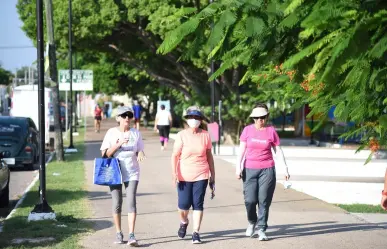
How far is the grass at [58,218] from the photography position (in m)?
10.5

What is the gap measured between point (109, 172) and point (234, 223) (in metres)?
2.88

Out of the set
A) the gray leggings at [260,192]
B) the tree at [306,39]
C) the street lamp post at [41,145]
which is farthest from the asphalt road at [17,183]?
the tree at [306,39]

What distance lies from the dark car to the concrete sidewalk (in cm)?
658

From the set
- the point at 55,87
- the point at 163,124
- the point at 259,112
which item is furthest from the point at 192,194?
the point at 163,124

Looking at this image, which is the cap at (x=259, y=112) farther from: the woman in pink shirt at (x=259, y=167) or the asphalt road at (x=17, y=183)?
the asphalt road at (x=17, y=183)

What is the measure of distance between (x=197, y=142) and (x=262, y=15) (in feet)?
16.2

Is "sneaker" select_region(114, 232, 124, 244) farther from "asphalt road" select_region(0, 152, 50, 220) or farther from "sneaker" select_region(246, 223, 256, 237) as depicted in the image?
"asphalt road" select_region(0, 152, 50, 220)

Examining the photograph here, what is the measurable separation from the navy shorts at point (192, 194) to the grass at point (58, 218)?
58.8 inches

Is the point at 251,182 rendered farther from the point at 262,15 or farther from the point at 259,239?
the point at 262,15

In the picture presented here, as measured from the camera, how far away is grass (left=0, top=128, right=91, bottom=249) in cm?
1046

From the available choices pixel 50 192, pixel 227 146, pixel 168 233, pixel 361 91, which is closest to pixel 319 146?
pixel 227 146

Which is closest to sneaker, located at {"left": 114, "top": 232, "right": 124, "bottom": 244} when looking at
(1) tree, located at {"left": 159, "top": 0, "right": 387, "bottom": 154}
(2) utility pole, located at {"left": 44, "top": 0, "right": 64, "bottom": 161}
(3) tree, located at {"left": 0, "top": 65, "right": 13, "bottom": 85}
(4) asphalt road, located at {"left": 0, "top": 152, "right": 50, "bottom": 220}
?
(1) tree, located at {"left": 159, "top": 0, "right": 387, "bottom": 154}

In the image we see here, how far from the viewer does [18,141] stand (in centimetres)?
2377

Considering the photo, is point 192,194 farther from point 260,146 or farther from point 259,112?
point 259,112
